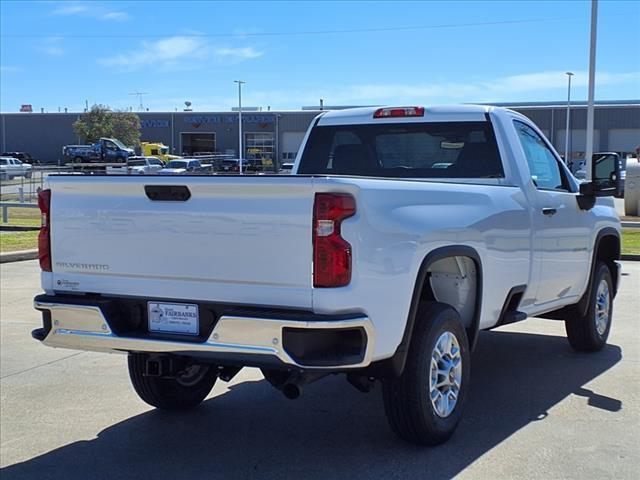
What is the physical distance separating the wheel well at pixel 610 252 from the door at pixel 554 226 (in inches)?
29.4

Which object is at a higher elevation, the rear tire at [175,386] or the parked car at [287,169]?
the parked car at [287,169]

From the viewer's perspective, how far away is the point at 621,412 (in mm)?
5266

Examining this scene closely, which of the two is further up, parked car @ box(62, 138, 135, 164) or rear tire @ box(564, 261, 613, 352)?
parked car @ box(62, 138, 135, 164)

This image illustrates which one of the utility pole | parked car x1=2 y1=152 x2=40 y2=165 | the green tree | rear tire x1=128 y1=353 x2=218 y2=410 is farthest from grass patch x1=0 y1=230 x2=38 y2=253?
parked car x1=2 y1=152 x2=40 y2=165

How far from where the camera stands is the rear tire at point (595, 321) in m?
6.89

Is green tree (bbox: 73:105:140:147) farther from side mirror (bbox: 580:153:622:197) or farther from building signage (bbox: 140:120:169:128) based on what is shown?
side mirror (bbox: 580:153:622:197)

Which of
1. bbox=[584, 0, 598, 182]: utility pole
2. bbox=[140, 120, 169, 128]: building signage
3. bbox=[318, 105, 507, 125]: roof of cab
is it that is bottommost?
bbox=[318, 105, 507, 125]: roof of cab

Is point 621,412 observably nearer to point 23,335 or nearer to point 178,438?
point 178,438

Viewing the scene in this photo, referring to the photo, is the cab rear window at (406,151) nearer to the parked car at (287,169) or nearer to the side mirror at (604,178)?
the parked car at (287,169)

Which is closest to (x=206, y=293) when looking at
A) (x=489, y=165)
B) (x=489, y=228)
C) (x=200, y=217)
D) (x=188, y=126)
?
(x=200, y=217)

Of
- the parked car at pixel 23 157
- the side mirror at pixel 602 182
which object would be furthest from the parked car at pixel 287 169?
the parked car at pixel 23 157

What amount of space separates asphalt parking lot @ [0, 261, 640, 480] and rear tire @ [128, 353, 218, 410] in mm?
96

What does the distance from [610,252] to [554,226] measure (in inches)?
70.1

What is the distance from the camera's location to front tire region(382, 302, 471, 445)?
14.0ft
